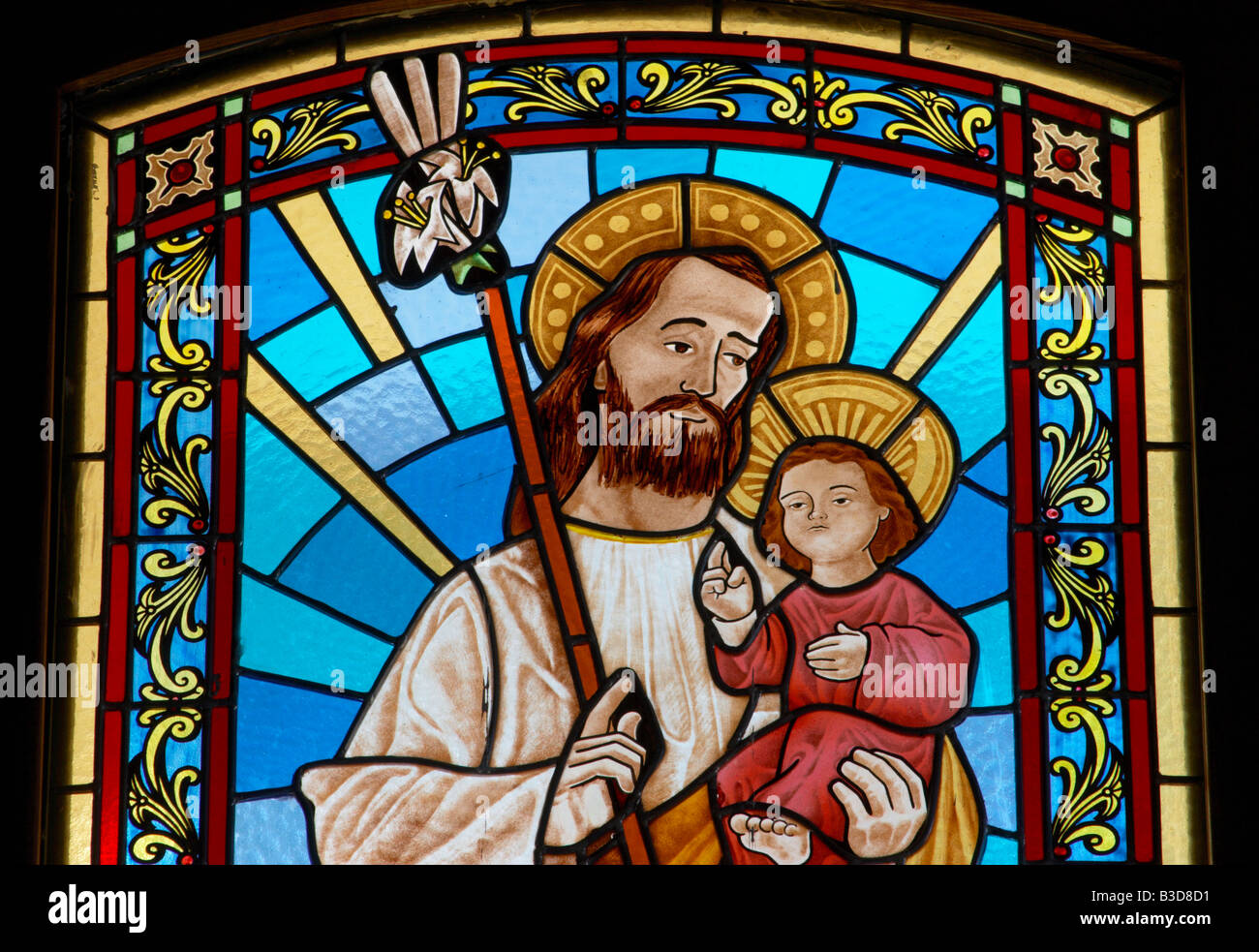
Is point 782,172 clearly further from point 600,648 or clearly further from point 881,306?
point 600,648

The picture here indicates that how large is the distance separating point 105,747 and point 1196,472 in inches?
106

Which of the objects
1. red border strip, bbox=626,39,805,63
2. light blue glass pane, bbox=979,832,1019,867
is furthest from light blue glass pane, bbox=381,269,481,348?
light blue glass pane, bbox=979,832,1019,867

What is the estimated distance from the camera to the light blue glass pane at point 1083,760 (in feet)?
14.9

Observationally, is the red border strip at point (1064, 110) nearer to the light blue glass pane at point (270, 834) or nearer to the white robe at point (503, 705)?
the white robe at point (503, 705)

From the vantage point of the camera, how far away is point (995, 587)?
4.69 meters

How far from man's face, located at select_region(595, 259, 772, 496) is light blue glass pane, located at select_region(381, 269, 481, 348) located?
1.18 feet

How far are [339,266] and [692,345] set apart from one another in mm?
908

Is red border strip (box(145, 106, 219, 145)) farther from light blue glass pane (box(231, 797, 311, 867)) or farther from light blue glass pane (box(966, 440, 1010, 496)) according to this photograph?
light blue glass pane (box(966, 440, 1010, 496))

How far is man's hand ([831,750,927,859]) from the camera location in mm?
4547

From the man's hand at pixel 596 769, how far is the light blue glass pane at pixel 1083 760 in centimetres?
98

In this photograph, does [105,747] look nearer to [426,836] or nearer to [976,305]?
[426,836]

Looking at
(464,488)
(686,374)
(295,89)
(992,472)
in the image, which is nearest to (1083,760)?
(992,472)

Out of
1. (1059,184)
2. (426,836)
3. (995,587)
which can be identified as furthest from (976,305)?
(426,836)

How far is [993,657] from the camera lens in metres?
4.66
